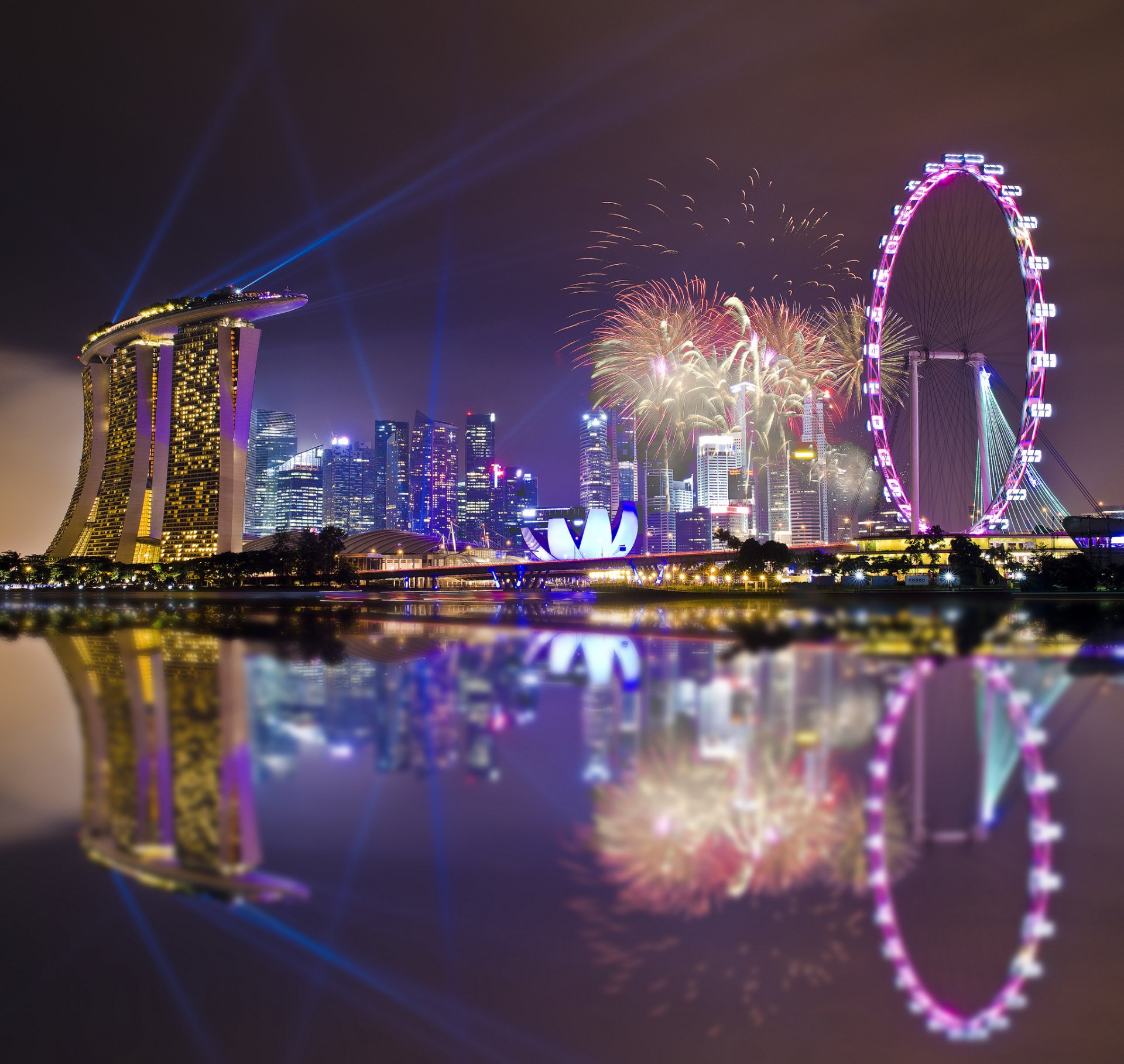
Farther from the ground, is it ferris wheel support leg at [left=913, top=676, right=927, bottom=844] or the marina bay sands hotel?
the marina bay sands hotel

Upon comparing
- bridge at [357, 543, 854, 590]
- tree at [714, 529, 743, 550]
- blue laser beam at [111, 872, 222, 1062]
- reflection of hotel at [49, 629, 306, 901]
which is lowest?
blue laser beam at [111, 872, 222, 1062]

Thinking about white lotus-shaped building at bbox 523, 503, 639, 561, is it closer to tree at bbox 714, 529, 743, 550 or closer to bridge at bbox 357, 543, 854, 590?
bridge at bbox 357, 543, 854, 590

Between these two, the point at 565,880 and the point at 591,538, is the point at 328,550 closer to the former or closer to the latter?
the point at 591,538

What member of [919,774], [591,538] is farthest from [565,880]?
[591,538]

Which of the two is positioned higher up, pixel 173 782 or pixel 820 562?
pixel 820 562

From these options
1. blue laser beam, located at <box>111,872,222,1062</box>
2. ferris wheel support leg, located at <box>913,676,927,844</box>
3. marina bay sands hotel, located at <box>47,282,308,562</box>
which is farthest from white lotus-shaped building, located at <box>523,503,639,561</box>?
blue laser beam, located at <box>111,872,222,1062</box>

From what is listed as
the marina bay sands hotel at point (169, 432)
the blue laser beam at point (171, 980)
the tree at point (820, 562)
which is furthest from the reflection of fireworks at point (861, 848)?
the marina bay sands hotel at point (169, 432)
